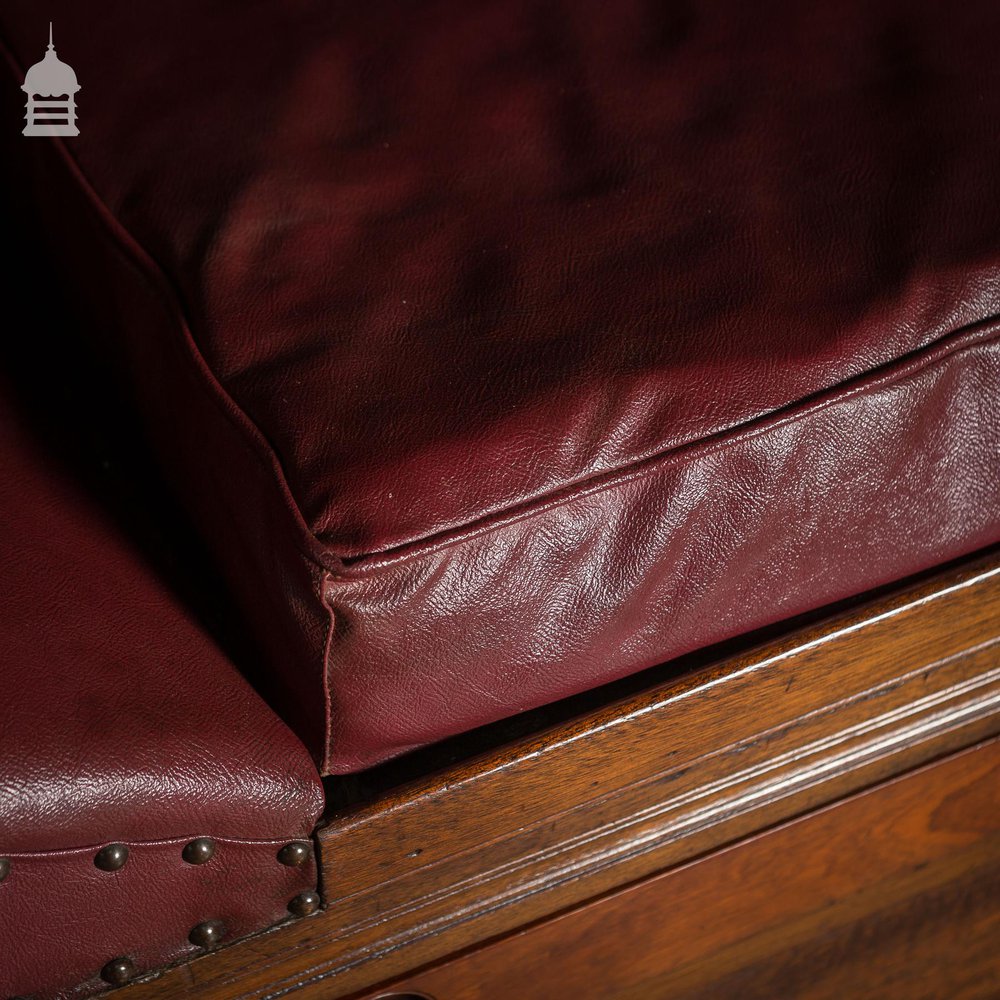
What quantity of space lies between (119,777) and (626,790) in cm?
27

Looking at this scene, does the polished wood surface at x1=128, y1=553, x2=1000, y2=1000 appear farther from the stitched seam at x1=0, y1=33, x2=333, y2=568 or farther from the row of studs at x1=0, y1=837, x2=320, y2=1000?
the stitched seam at x1=0, y1=33, x2=333, y2=568

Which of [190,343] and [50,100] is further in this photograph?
[50,100]

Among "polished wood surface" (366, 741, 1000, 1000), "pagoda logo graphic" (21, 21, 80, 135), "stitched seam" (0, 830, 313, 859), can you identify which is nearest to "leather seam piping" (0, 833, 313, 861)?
"stitched seam" (0, 830, 313, 859)

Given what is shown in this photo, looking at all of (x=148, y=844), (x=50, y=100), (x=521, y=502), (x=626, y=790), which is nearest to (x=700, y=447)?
(x=521, y=502)

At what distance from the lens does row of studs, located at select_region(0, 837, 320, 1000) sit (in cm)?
55

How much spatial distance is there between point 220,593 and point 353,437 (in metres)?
0.17

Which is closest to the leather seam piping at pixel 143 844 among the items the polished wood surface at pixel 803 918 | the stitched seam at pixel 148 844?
the stitched seam at pixel 148 844

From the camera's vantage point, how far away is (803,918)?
806mm

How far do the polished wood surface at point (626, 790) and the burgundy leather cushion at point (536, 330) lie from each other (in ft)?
0.10

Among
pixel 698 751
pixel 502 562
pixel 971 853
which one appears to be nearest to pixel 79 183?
pixel 502 562

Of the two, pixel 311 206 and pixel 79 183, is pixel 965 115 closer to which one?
pixel 311 206

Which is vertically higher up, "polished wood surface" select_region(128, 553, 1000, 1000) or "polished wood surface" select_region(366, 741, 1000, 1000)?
"polished wood surface" select_region(128, 553, 1000, 1000)

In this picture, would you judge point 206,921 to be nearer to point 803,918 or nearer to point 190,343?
point 190,343

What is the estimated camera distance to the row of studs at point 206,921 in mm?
547
